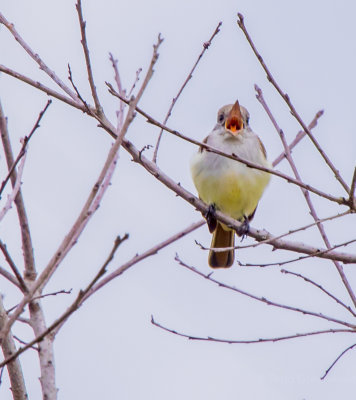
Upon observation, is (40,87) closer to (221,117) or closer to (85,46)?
(85,46)

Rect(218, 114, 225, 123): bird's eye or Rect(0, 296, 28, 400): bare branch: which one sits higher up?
Rect(218, 114, 225, 123): bird's eye

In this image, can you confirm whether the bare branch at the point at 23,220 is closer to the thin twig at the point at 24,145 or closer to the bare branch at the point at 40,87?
the thin twig at the point at 24,145

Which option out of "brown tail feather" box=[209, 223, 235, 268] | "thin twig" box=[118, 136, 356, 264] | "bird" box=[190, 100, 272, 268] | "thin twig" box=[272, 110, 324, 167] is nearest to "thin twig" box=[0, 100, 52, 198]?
"thin twig" box=[118, 136, 356, 264]

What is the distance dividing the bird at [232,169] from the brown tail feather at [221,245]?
28 cm

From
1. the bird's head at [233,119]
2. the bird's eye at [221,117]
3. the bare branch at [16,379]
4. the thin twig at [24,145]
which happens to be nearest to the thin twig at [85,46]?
the thin twig at [24,145]

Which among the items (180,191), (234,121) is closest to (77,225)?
(180,191)

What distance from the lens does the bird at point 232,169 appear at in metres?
6.32

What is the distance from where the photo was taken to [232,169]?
249 inches

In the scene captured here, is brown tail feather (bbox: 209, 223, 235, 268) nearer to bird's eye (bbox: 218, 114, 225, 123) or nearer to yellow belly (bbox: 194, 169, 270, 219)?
yellow belly (bbox: 194, 169, 270, 219)

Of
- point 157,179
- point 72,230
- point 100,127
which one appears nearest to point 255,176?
point 157,179

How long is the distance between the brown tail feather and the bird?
0.90 feet

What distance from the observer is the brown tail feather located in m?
7.12

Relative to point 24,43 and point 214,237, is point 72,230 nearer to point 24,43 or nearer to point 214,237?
point 24,43

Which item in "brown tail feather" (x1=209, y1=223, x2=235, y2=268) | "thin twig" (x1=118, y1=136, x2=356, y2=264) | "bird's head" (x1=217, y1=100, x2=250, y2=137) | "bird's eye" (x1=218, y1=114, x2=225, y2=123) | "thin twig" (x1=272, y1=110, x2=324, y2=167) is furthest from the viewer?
"brown tail feather" (x1=209, y1=223, x2=235, y2=268)
